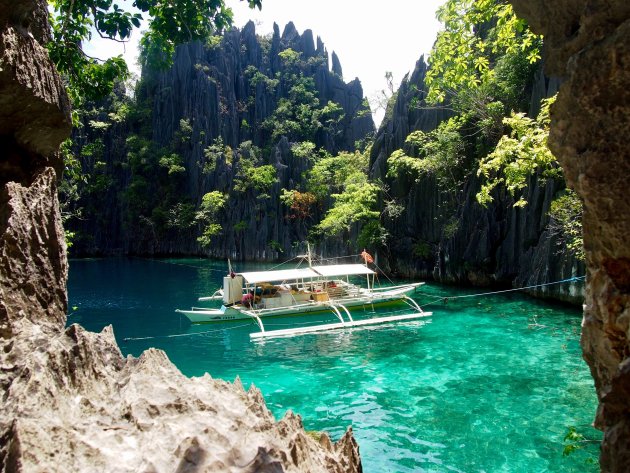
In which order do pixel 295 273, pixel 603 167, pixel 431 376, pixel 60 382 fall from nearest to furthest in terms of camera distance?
1. pixel 60 382
2. pixel 603 167
3. pixel 431 376
4. pixel 295 273

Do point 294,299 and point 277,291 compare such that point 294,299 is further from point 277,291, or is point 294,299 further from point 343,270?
point 343,270

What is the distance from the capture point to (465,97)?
25.4m

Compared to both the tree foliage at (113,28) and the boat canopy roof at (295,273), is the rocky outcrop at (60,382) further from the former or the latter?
the boat canopy roof at (295,273)

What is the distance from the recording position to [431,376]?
1209 centimetres

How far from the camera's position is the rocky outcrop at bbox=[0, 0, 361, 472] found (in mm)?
2061

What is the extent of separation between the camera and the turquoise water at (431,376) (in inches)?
326

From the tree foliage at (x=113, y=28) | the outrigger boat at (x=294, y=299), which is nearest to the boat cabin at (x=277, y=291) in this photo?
the outrigger boat at (x=294, y=299)

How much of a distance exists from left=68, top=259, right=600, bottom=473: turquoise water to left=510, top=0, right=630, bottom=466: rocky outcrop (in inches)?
157

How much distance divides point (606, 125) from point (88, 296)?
29.7 metres

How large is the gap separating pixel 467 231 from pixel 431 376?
15.5 m

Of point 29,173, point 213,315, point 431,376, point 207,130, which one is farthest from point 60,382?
point 207,130

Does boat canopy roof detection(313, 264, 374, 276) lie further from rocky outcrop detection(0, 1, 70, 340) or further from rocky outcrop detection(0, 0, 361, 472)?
rocky outcrop detection(0, 0, 361, 472)

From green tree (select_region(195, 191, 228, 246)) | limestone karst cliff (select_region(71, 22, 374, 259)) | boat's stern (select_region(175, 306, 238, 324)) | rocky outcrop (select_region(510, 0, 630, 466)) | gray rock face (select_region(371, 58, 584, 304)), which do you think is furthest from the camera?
limestone karst cliff (select_region(71, 22, 374, 259))

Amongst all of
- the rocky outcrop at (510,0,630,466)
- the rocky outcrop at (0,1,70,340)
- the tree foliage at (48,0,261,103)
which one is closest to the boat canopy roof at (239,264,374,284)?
the tree foliage at (48,0,261,103)
